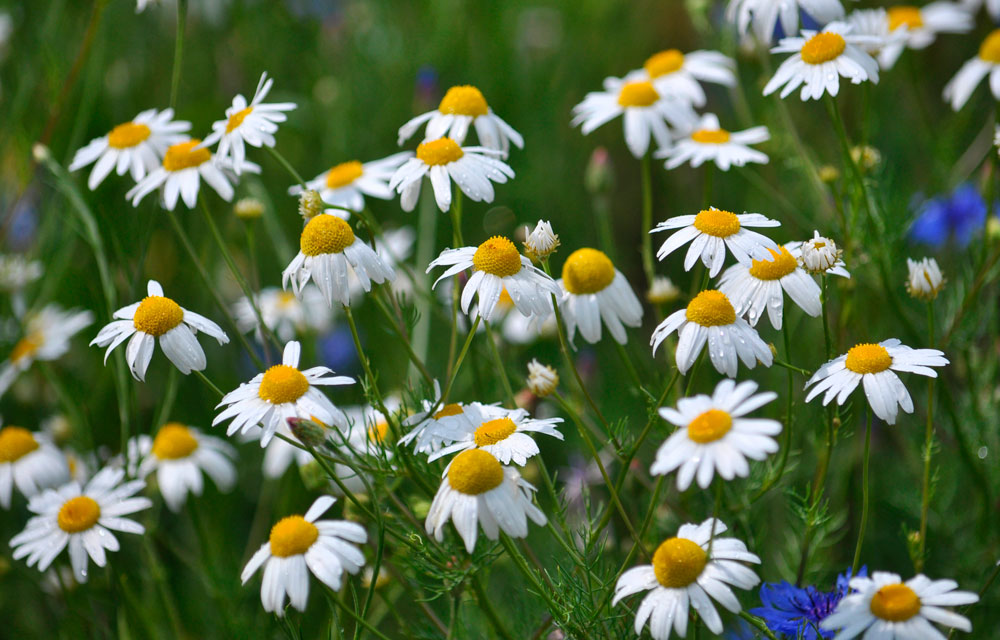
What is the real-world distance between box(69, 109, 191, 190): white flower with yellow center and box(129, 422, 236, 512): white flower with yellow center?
1.47 ft

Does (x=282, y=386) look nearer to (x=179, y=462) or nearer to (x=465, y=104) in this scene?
(x=465, y=104)

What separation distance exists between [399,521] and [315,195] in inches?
17.2

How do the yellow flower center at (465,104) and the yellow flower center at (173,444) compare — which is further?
the yellow flower center at (173,444)

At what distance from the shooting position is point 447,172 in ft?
3.90

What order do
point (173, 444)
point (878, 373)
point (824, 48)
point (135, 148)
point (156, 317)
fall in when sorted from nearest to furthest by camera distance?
point (878, 373) → point (156, 317) → point (824, 48) → point (135, 148) → point (173, 444)

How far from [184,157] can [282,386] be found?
0.52 meters

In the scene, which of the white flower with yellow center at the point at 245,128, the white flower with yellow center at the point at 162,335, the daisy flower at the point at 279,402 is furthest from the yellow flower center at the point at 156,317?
the white flower with yellow center at the point at 245,128

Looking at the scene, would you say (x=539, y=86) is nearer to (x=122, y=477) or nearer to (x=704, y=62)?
(x=704, y=62)

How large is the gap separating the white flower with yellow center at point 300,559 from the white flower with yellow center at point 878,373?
21.3 inches

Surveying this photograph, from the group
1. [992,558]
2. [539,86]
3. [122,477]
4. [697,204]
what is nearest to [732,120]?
[697,204]

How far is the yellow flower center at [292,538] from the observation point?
104 cm

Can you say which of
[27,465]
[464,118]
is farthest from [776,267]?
[27,465]

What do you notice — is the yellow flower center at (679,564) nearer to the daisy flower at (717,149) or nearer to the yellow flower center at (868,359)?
the yellow flower center at (868,359)

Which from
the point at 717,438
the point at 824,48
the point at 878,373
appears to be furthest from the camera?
the point at 824,48
